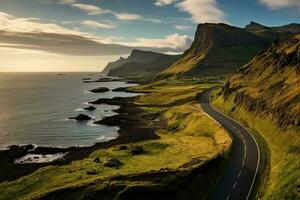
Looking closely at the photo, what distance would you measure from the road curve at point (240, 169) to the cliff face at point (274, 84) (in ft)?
32.1

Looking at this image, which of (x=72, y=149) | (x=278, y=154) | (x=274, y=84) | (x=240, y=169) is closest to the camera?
(x=240, y=169)

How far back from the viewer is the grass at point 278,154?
52.4m

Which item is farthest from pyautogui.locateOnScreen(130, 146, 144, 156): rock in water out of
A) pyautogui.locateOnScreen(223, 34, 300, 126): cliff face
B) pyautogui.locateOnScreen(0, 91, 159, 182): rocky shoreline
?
pyautogui.locateOnScreen(223, 34, 300, 126): cliff face

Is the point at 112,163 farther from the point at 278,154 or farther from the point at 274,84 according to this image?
the point at 274,84

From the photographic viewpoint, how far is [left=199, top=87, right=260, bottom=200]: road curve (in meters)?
53.4

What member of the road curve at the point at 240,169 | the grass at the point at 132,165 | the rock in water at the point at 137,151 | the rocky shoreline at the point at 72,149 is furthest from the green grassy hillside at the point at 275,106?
the rocky shoreline at the point at 72,149

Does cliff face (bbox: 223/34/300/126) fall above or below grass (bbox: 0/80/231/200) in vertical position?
above

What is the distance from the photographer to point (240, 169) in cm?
6231

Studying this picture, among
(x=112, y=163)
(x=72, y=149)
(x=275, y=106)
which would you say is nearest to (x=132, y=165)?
(x=112, y=163)

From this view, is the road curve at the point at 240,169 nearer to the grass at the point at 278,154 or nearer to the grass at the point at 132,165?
the grass at the point at 278,154

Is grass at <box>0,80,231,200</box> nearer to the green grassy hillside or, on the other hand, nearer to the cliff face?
the green grassy hillside

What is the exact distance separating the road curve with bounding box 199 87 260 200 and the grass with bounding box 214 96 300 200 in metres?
2.12

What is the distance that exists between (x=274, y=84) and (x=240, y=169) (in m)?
51.2

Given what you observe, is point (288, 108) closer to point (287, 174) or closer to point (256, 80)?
point (287, 174)
